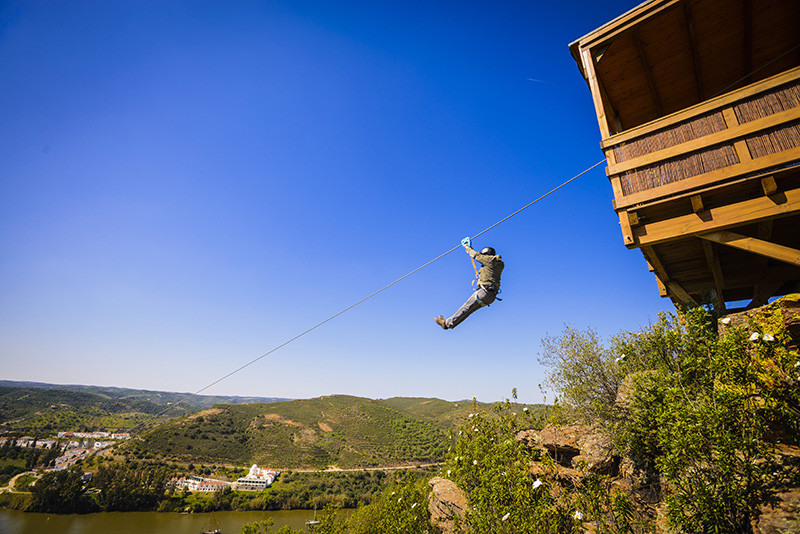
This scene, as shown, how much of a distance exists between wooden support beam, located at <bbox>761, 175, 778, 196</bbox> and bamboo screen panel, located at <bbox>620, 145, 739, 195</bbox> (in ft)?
1.47

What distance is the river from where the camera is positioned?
194 ft

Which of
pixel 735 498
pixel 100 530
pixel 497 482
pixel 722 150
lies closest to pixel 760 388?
pixel 735 498

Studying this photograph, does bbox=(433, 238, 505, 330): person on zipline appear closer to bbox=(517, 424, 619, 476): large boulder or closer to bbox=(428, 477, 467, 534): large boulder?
bbox=(517, 424, 619, 476): large boulder

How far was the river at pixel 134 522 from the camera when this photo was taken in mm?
59188

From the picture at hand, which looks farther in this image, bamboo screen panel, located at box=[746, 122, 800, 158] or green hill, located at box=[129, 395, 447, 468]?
green hill, located at box=[129, 395, 447, 468]

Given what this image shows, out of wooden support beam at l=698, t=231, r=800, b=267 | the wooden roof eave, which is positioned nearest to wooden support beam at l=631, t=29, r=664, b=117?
the wooden roof eave

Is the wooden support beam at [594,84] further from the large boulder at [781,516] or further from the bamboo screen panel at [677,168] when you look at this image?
the large boulder at [781,516]

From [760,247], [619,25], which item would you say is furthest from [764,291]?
[619,25]

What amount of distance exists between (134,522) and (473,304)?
95.6 metres

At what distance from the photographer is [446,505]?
1431 centimetres

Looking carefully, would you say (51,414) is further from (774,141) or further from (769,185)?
(774,141)

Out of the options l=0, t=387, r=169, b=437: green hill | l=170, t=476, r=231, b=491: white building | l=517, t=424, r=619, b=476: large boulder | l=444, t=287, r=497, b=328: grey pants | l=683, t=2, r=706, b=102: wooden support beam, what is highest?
l=683, t=2, r=706, b=102: wooden support beam

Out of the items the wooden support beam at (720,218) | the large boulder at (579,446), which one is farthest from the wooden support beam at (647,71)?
the large boulder at (579,446)

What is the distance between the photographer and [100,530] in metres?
59.8
